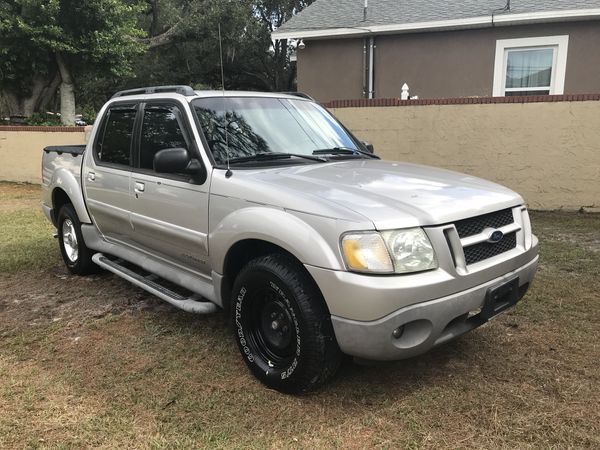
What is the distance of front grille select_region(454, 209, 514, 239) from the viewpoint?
298 cm

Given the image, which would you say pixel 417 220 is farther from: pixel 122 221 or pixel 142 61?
pixel 142 61

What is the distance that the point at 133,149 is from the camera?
4457mm

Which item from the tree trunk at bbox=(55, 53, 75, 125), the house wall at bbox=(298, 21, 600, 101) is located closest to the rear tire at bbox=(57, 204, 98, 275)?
the house wall at bbox=(298, 21, 600, 101)

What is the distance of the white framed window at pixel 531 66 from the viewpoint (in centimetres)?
1140

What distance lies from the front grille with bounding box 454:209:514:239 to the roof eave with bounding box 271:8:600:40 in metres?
9.44

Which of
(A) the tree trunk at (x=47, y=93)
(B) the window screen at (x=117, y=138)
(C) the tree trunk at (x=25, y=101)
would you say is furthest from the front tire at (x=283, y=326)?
(A) the tree trunk at (x=47, y=93)

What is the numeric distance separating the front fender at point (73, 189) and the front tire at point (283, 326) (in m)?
2.50

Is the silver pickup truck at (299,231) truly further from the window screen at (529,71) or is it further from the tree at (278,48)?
the tree at (278,48)

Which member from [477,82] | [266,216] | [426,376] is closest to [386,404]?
[426,376]

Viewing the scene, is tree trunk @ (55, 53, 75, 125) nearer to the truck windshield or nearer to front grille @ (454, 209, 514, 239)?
the truck windshield

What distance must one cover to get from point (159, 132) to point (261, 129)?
854 millimetres

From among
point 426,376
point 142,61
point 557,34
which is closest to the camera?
point 426,376

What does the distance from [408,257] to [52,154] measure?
455cm

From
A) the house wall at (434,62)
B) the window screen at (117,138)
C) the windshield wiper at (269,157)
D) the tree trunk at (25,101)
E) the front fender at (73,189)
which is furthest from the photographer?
the tree trunk at (25,101)
